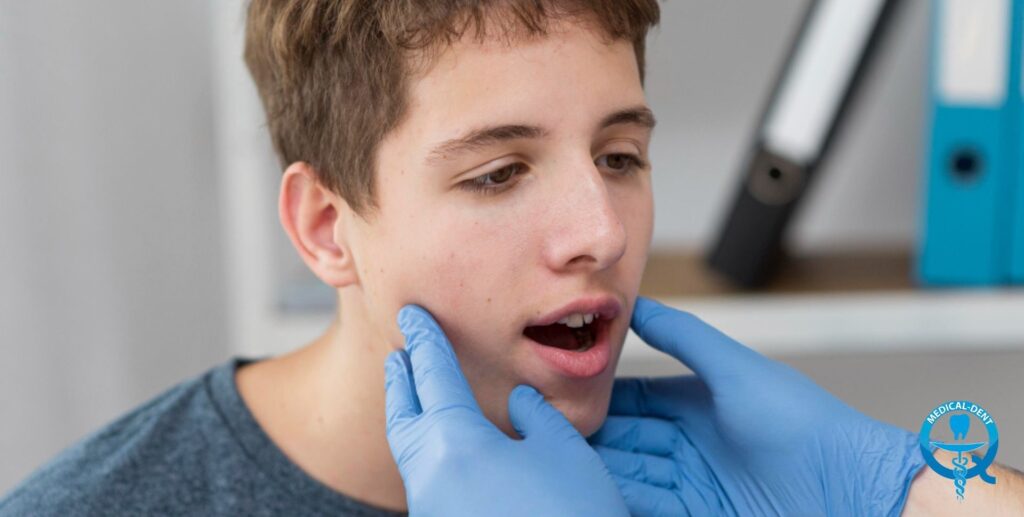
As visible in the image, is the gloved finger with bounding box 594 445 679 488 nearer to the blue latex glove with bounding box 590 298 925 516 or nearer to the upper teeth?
the blue latex glove with bounding box 590 298 925 516

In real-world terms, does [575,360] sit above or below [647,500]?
above

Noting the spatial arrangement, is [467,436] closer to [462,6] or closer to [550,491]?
[550,491]

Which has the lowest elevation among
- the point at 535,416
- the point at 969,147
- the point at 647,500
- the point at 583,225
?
the point at 647,500

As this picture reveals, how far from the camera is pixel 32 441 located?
156 centimetres

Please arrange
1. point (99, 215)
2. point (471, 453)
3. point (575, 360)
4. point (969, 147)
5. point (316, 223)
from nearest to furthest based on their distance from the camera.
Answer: point (471, 453), point (575, 360), point (316, 223), point (969, 147), point (99, 215)

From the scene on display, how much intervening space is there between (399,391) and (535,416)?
4.8 inches

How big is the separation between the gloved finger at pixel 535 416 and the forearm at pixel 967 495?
308mm

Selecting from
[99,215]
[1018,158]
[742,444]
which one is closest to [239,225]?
[99,215]

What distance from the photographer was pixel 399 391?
0.93m

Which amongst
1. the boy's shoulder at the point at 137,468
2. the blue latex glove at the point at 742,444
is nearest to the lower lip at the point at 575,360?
the blue latex glove at the point at 742,444

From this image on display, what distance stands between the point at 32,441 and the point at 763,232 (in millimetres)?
1112

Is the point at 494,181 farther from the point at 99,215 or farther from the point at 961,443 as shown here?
the point at 99,215

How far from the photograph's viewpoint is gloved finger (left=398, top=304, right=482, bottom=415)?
0.89 m

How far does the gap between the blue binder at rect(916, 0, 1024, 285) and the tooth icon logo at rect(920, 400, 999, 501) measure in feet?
1.86
